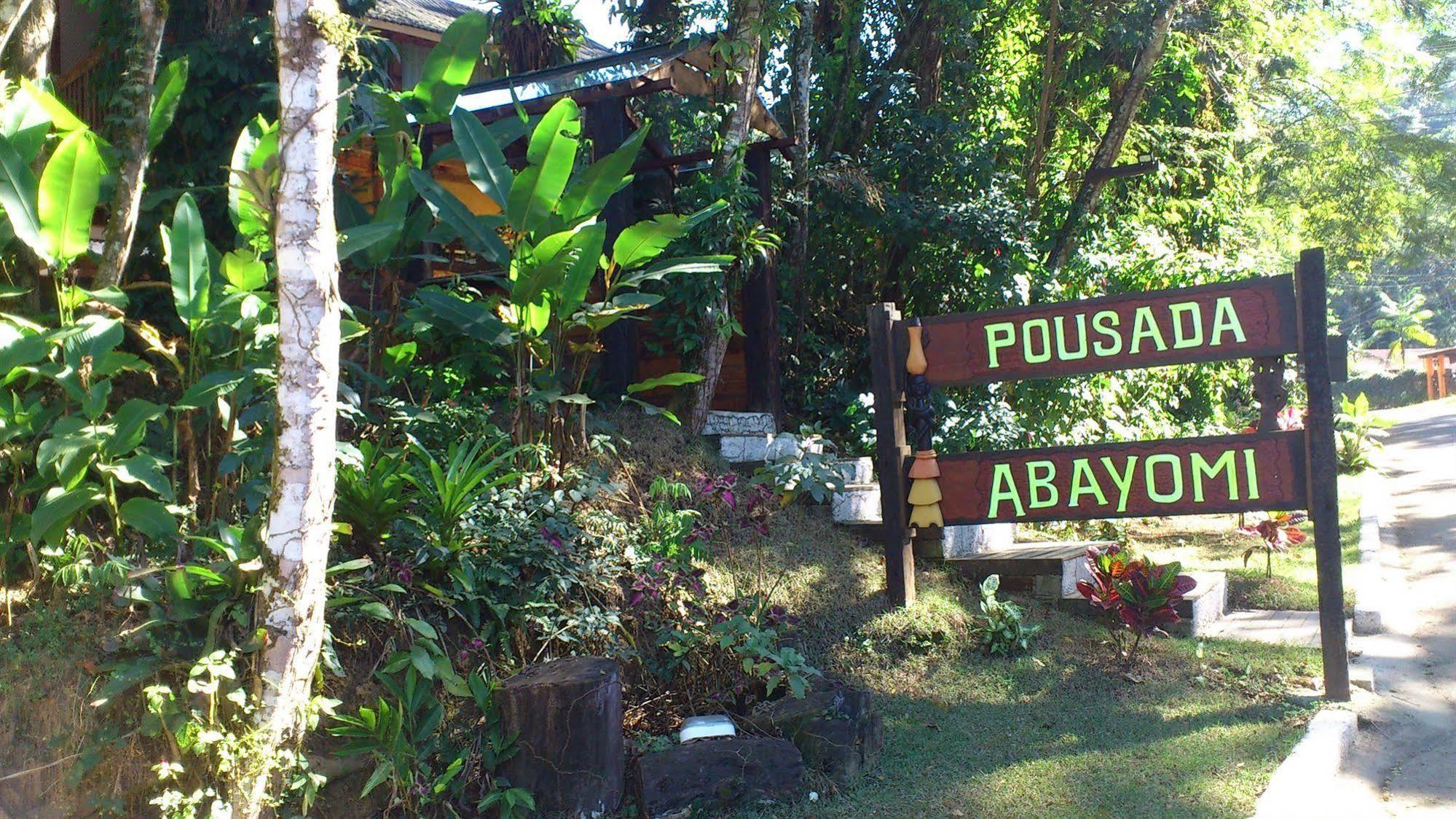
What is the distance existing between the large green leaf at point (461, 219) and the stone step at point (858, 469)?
9.28 feet

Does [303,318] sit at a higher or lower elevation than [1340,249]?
lower

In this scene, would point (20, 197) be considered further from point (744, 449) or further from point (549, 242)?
point (744, 449)

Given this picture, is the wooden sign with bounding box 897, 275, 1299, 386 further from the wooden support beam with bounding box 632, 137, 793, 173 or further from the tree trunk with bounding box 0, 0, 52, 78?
the tree trunk with bounding box 0, 0, 52, 78

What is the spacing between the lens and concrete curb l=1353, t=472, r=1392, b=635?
7359 millimetres

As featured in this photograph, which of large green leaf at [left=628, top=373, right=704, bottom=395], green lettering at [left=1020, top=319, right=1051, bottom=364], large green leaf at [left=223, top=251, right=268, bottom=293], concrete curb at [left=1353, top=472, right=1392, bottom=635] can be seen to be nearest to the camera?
large green leaf at [left=223, top=251, right=268, bottom=293]

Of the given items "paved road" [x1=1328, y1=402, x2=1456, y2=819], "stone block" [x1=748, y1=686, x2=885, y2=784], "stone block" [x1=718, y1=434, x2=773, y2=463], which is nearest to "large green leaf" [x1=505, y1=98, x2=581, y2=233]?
"stone block" [x1=718, y1=434, x2=773, y2=463]

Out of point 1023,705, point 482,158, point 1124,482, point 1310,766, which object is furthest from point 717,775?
point 482,158

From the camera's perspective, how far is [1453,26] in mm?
21312

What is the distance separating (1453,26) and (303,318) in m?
24.0

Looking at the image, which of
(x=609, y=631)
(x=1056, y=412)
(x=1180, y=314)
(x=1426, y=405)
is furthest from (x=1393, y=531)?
(x=1426, y=405)

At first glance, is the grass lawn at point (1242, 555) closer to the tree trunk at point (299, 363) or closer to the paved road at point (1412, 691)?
the paved road at point (1412, 691)

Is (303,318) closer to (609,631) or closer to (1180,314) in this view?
(609,631)

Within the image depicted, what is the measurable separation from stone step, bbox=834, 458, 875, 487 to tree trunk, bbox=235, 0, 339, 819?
4280 millimetres

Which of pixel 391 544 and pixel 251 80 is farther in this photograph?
pixel 251 80
